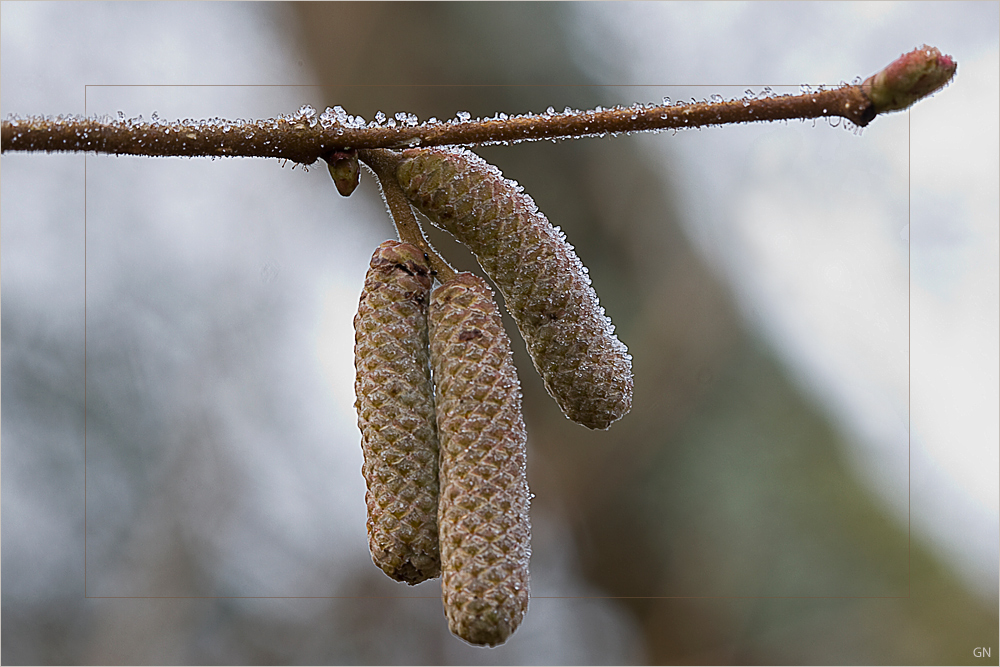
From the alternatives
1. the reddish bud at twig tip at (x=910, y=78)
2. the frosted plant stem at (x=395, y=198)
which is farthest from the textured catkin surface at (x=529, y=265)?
the reddish bud at twig tip at (x=910, y=78)

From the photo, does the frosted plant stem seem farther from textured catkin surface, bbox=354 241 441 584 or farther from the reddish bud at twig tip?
the reddish bud at twig tip

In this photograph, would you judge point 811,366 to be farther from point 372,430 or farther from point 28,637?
point 28,637

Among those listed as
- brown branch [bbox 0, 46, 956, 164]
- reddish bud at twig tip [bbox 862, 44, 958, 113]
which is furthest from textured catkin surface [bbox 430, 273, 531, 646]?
reddish bud at twig tip [bbox 862, 44, 958, 113]

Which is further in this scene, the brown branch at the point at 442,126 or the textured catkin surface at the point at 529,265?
the textured catkin surface at the point at 529,265

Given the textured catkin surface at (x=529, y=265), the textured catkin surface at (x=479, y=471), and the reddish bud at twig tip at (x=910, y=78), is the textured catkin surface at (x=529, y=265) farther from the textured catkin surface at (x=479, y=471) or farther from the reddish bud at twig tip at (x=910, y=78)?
the reddish bud at twig tip at (x=910, y=78)

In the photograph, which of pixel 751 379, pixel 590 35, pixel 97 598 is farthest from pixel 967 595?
pixel 97 598

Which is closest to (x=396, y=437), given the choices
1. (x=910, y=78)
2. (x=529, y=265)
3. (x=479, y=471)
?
(x=479, y=471)
